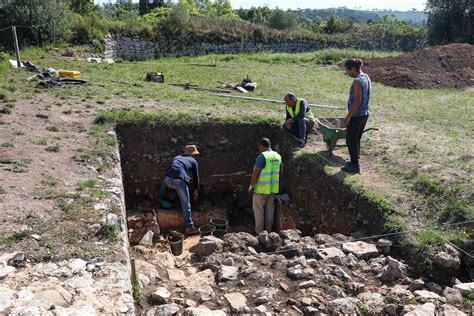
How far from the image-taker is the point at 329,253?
19.4 ft

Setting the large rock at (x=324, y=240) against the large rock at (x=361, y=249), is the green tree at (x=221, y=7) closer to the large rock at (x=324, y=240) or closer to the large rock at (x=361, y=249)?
the large rock at (x=324, y=240)

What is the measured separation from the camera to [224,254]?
604 centimetres

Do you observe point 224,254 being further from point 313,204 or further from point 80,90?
point 80,90

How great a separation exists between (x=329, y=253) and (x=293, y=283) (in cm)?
90

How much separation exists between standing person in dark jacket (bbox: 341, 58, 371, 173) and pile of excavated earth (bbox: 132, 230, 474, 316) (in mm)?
2091

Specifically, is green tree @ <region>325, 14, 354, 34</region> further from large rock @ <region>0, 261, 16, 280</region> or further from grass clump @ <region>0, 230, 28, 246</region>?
large rock @ <region>0, 261, 16, 280</region>

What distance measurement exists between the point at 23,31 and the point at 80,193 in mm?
16740

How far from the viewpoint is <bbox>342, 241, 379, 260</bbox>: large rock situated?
5.95m

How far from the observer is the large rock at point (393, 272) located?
545 cm

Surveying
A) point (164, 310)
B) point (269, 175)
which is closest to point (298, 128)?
point (269, 175)

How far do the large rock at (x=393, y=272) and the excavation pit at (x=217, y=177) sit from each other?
2686 millimetres

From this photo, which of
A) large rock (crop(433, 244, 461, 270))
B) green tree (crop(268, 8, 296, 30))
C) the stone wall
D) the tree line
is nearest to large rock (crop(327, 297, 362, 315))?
large rock (crop(433, 244, 461, 270))

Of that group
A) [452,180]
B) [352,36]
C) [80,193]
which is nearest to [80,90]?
[80,193]

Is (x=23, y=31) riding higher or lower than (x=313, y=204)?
higher
